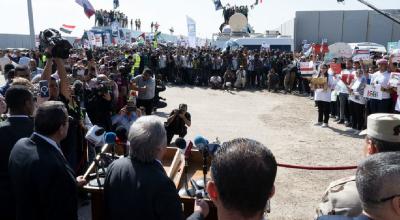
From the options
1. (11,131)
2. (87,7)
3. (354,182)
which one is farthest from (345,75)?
(87,7)

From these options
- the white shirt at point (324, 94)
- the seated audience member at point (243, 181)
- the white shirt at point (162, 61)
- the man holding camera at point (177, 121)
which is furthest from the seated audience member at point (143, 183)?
the white shirt at point (162, 61)

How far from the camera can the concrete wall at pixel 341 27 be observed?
33031mm

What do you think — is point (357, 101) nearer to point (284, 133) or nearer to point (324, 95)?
point (324, 95)

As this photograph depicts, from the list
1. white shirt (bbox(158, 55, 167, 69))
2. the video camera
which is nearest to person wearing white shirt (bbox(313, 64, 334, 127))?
the video camera

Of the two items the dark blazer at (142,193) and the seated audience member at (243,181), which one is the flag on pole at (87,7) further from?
the seated audience member at (243,181)

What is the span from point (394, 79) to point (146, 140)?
8625 millimetres

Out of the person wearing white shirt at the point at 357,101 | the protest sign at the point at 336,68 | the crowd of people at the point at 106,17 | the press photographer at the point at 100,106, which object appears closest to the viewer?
the press photographer at the point at 100,106

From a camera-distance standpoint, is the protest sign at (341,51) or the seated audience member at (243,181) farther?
the protest sign at (341,51)

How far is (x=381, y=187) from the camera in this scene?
1.86 meters

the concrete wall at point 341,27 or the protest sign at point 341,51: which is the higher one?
the concrete wall at point 341,27

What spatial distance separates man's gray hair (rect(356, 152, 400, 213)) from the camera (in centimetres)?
185

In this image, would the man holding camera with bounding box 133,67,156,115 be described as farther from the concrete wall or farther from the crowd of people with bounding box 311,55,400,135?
the concrete wall

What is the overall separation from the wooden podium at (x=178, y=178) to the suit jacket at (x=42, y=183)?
16.1 inches

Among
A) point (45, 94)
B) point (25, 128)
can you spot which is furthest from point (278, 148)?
point (25, 128)
